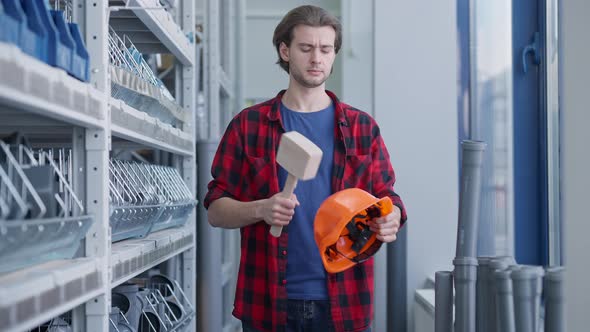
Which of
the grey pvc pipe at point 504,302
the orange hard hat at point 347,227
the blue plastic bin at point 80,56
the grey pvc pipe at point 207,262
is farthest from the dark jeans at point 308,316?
the grey pvc pipe at point 207,262

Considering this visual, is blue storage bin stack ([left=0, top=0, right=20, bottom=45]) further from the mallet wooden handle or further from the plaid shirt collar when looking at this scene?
the plaid shirt collar

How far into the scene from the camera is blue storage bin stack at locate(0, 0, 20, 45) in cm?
132

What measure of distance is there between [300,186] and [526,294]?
2.21 feet

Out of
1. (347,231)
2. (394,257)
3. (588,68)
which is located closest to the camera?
(588,68)

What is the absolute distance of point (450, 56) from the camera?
4270mm

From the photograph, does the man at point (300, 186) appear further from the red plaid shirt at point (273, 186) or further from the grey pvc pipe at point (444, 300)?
the grey pvc pipe at point (444, 300)

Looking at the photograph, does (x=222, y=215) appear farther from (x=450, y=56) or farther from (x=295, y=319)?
(x=450, y=56)

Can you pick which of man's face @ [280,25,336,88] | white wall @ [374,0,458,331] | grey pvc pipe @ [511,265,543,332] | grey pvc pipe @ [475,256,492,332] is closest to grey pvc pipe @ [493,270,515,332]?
grey pvc pipe @ [511,265,543,332]

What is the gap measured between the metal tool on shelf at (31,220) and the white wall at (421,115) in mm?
2671

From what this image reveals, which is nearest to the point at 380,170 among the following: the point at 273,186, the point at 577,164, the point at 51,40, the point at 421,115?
the point at 273,186

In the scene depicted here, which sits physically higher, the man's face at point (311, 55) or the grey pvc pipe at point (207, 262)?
the man's face at point (311, 55)

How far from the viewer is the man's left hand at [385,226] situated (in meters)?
1.96

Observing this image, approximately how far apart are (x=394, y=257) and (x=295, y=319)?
6.75ft

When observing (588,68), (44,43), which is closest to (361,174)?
(588,68)
